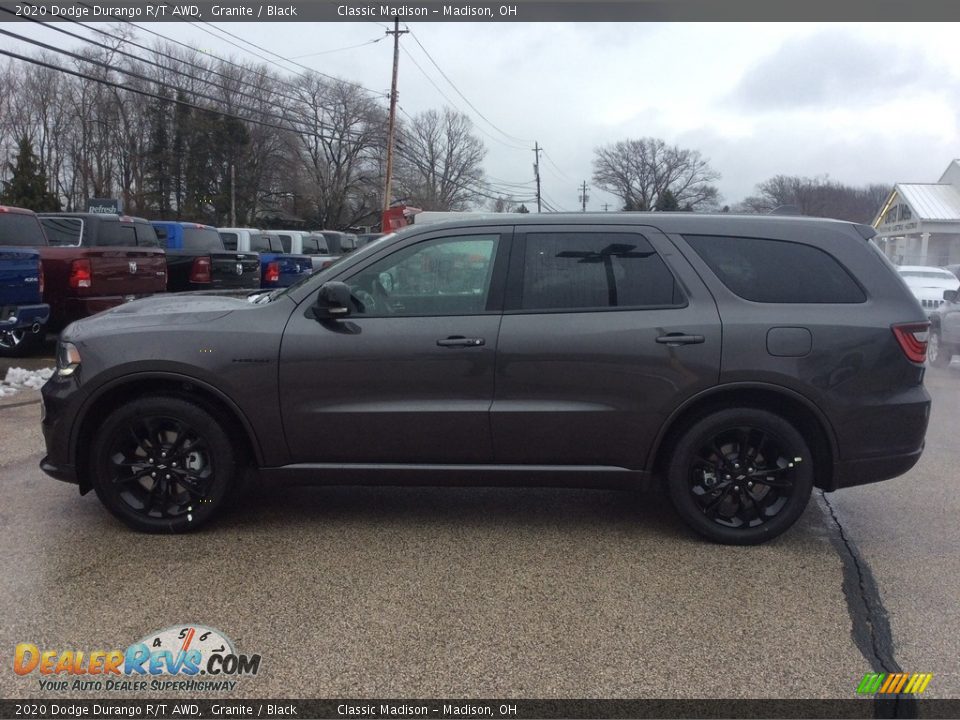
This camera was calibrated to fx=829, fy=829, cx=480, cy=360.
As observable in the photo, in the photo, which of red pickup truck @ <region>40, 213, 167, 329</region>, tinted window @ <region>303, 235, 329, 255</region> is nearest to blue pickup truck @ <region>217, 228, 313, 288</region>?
tinted window @ <region>303, 235, 329, 255</region>

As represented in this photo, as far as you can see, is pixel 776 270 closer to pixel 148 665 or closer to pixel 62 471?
pixel 148 665

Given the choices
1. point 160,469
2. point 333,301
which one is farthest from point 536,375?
point 160,469

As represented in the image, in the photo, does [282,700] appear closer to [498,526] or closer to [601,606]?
[601,606]

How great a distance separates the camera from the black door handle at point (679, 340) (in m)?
4.42

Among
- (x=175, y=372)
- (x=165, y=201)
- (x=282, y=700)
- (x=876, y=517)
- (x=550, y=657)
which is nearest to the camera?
(x=282, y=700)

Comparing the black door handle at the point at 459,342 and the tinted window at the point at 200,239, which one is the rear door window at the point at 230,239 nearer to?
the tinted window at the point at 200,239

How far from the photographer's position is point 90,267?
1085cm

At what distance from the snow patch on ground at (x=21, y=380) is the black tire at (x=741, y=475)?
7340 millimetres

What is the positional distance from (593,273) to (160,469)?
2628 mm

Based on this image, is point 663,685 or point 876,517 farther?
point 876,517

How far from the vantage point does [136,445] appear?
15.0 feet

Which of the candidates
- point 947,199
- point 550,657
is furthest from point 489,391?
point 947,199

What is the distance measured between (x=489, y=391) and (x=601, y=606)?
127 cm

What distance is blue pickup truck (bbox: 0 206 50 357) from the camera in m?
9.19
